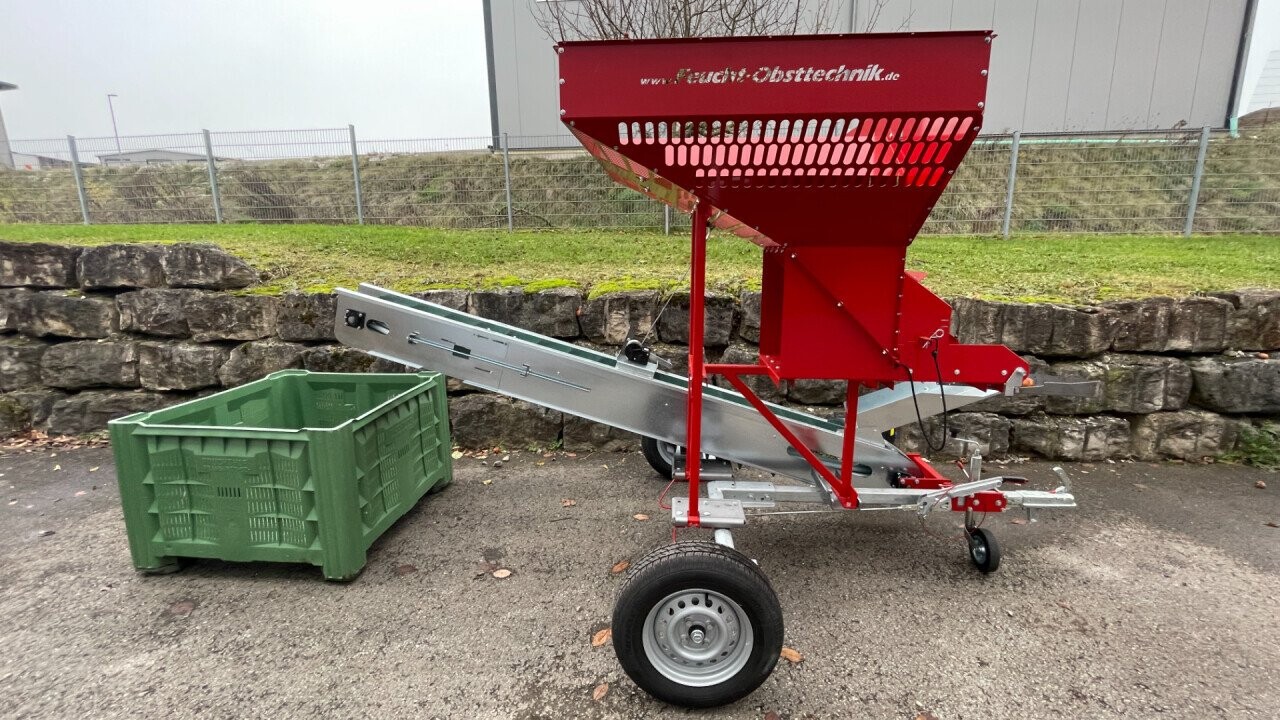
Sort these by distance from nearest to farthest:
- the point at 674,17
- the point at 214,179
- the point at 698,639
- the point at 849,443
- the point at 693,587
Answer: the point at 693,587, the point at 698,639, the point at 849,443, the point at 674,17, the point at 214,179

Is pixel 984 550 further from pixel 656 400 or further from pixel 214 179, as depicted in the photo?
pixel 214 179

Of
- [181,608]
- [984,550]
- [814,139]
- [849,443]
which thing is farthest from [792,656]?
[181,608]

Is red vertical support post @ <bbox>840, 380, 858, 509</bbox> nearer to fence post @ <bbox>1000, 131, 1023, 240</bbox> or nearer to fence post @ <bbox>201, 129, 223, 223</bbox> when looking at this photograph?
fence post @ <bbox>1000, 131, 1023, 240</bbox>

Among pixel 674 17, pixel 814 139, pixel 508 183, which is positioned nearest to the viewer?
pixel 814 139

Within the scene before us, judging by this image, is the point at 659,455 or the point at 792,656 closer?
the point at 792,656

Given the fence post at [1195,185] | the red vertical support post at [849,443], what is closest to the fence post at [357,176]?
the red vertical support post at [849,443]

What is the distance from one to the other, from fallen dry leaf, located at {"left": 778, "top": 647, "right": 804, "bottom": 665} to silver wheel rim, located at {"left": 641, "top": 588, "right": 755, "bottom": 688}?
0.37 m

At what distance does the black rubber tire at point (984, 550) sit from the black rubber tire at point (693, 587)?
1498mm

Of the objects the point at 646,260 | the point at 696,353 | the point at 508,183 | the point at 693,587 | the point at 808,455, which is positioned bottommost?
the point at 693,587

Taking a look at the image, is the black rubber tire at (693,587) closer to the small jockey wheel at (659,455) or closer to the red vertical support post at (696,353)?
the red vertical support post at (696,353)

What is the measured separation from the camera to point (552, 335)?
4.75m

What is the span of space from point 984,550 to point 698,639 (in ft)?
5.56

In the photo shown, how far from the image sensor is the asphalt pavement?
2244 mm

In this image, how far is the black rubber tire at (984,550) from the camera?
2.93 metres
